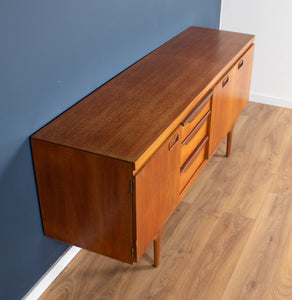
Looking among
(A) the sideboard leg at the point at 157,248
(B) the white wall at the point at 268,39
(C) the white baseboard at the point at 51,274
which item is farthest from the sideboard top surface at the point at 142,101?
(B) the white wall at the point at 268,39

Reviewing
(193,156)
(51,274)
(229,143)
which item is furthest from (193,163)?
(51,274)

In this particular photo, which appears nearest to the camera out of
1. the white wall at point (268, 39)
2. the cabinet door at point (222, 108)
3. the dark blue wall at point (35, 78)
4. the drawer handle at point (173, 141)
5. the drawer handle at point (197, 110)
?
the dark blue wall at point (35, 78)

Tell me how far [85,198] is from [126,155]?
290 millimetres

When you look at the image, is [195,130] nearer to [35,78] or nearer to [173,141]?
[173,141]

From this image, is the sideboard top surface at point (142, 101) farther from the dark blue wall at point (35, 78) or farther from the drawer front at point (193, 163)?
the drawer front at point (193, 163)

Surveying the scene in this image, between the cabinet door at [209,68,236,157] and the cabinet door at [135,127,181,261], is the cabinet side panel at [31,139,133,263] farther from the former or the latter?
the cabinet door at [209,68,236,157]

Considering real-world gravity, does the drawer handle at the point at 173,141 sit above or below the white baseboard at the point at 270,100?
above

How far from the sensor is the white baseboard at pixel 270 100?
3.79 meters

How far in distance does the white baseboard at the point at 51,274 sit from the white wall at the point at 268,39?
228 cm

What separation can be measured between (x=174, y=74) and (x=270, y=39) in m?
1.61

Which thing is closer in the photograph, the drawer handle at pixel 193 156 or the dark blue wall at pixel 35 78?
the dark blue wall at pixel 35 78

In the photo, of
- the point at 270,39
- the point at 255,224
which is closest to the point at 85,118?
the point at 255,224

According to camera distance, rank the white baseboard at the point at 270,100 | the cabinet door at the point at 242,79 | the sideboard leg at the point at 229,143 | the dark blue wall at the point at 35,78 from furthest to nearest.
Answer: the white baseboard at the point at 270,100, the sideboard leg at the point at 229,143, the cabinet door at the point at 242,79, the dark blue wall at the point at 35,78

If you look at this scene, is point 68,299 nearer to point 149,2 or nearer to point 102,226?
point 102,226
